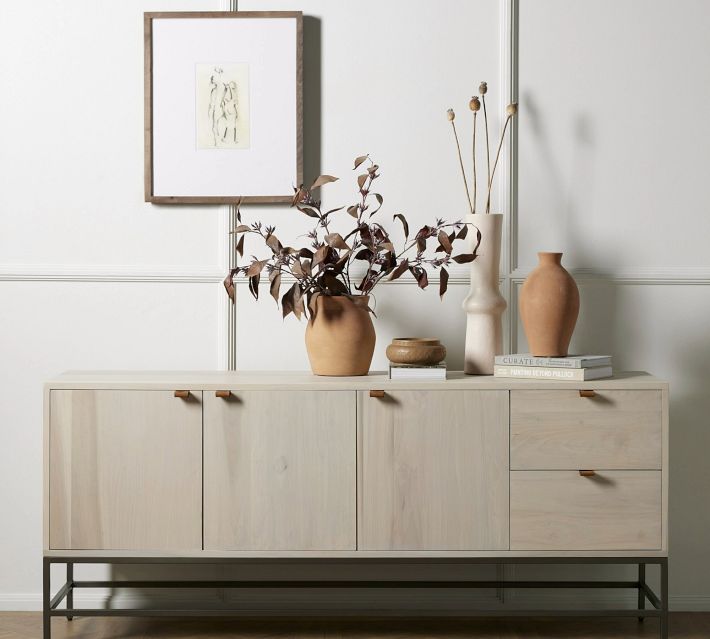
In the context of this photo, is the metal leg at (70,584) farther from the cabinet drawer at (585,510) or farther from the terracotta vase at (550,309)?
A: the terracotta vase at (550,309)

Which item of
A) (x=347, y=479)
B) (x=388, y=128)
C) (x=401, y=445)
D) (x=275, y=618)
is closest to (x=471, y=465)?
(x=401, y=445)

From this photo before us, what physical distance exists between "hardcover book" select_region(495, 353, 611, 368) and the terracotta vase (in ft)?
0.20

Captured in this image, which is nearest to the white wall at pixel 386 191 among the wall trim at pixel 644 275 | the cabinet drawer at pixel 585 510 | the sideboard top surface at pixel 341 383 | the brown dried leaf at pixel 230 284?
the wall trim at pixel 644 275

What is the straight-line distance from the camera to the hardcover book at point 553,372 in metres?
2.44

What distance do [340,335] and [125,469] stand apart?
2.43ft

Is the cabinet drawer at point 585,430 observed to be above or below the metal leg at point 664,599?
above

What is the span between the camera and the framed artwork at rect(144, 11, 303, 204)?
9.20 ft

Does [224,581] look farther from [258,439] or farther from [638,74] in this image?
[638,74]

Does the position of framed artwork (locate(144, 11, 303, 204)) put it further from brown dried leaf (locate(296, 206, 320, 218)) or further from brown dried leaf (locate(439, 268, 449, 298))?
brown dried leaf (locate(439, 268, 449, 298))

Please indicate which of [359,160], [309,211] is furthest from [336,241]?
[359,160]

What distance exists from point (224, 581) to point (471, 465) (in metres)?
0.96

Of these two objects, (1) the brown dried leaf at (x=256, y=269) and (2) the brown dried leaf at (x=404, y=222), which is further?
(2) the brown dried leaf at (x=404, y=222)

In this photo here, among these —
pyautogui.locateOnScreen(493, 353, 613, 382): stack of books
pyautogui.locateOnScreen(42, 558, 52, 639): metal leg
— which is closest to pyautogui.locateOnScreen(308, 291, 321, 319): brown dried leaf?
pyautogui.locateOnScreen(493, 353, 613, 382): stack of books

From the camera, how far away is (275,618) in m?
2.85
